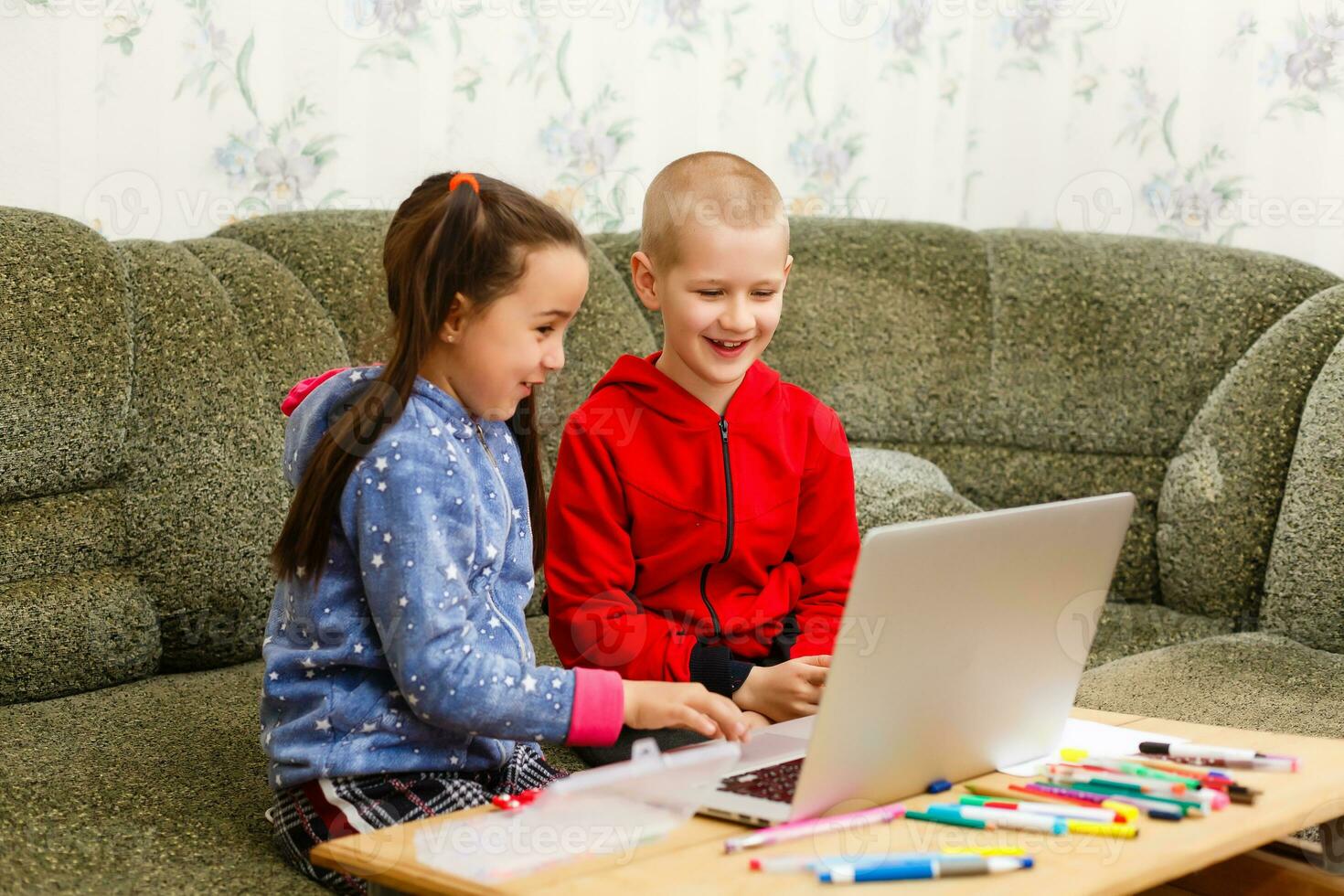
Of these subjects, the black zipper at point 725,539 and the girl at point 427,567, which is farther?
the black zipper at point 725,539

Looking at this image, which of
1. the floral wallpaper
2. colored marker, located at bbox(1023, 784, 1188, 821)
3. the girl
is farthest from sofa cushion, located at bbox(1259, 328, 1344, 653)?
the girl

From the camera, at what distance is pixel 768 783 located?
3.18ft

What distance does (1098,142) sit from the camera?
2.57m

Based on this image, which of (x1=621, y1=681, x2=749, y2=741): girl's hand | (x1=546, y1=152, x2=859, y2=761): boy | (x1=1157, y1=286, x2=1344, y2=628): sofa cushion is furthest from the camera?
(x1=1157, y1=286, x2=1344, y2=628): sofa cushion

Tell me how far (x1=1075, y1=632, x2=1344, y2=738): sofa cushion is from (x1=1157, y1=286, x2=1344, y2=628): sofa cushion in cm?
13

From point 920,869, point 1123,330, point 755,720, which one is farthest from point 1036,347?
point 920,869

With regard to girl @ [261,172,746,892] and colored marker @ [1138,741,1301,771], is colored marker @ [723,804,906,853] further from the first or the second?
colored marker @ [1138,741,1301,771]

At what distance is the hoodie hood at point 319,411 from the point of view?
112 centimetres

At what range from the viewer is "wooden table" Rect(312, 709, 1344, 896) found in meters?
0.80

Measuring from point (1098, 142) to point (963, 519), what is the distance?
1878 mm

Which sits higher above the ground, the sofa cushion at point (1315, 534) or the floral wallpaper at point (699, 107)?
the floral wallpaper at point (699, 107)

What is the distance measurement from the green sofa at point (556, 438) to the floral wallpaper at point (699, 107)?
0.18 metres

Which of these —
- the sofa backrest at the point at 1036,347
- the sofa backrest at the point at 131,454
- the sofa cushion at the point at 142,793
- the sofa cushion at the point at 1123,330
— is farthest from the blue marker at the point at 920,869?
the sofa cushion at the point at 1123,330

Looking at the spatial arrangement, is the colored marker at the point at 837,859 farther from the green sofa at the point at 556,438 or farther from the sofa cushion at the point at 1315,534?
the sofa cushion at the point at 1315,534
